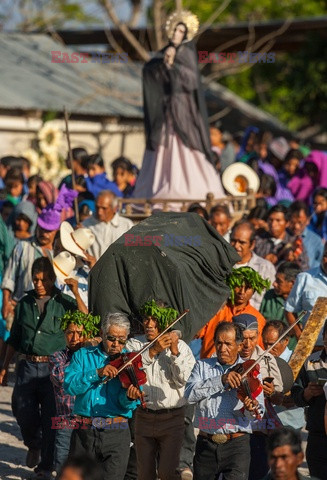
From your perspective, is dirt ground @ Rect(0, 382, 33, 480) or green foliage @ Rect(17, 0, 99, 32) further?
green foliage @ Rect(17, 0, 99, 32)

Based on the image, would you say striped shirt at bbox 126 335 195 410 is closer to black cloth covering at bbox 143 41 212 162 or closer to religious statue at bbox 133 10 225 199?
religious statue at bbox 133 10 225 199

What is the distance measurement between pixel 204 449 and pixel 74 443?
82 centimetres

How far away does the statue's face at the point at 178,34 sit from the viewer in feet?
44.6

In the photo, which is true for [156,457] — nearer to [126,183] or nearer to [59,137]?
[126,183]

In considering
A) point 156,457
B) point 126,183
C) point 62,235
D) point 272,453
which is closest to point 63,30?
point 126,183

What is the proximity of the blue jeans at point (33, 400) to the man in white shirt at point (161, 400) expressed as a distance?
56.9 inches

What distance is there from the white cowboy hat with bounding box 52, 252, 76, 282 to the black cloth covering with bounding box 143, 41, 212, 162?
4003 mm

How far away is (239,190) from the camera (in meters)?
14.0

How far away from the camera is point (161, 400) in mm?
7727

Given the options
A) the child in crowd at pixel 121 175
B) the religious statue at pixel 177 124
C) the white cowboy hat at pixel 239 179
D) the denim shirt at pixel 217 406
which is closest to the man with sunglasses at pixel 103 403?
the denim shirt at pixel 217 406

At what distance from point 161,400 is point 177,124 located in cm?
646

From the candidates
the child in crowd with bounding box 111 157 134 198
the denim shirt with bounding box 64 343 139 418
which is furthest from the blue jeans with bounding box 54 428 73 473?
the child in crowd with bounding box 111 157 134 198

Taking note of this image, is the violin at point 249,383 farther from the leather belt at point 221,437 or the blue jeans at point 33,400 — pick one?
the blue jeans at point 33,400

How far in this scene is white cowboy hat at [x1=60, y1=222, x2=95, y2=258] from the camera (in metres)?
10.3
